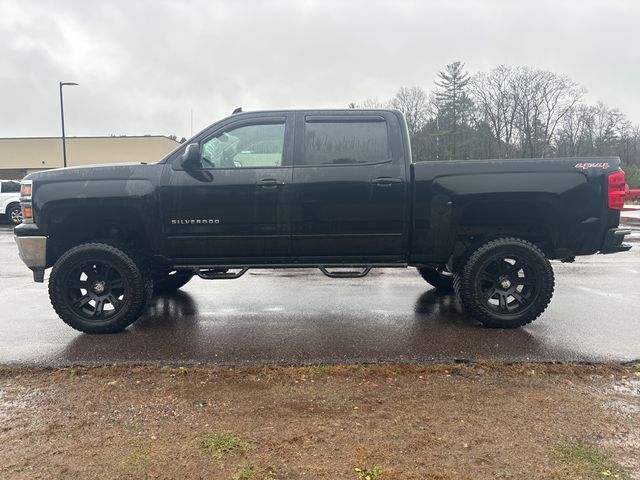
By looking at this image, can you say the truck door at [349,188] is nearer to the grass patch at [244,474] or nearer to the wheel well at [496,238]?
the wheel well at [496,238]

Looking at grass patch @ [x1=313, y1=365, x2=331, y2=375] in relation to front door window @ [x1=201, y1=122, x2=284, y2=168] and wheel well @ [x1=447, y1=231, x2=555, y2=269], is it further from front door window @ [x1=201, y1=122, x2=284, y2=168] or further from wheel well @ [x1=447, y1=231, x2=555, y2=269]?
front door window @ [x1=201, y1=122, x2=284, y2=168]

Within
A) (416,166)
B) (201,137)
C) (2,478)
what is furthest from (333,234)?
(2,478)

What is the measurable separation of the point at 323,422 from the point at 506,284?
9.44 feet

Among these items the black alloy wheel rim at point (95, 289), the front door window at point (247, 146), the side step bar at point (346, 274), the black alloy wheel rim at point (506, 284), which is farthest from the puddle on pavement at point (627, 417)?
the black alloy wheel rim at point (95, 289)

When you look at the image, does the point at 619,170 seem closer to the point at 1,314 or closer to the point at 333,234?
the point at 333,234

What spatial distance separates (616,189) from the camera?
16.0ft

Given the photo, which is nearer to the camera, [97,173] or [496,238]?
[97,173]

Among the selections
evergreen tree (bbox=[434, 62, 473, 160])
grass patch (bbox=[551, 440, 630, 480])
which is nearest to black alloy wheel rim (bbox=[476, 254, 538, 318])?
grass patch (bbox=[551, 440, 630, 480])

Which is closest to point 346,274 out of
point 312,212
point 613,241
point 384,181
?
point 312,212

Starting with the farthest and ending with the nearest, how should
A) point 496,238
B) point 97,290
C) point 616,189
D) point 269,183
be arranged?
point 496,238 → point 97,290 → point 269,183 → point 616,189

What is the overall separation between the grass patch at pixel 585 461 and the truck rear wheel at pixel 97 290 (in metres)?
3.96

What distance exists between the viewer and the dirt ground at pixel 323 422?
2.60 metres

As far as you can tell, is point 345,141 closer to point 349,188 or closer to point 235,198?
point 349,188

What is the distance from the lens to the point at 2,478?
253 centimetres
